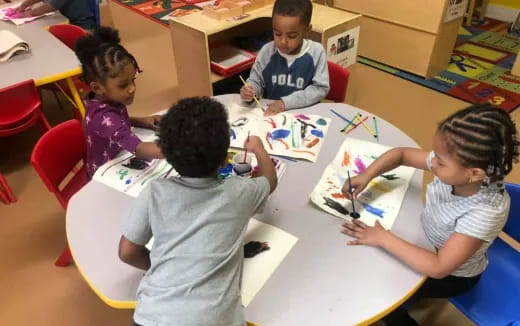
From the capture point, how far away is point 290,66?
1.86m

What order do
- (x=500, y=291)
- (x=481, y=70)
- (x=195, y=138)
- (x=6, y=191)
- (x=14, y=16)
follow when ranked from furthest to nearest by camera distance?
(x=481, y=70) → (x=14, y=16) → (x=6, y=191) → (x=500, y=291) → (x=195, y=138)

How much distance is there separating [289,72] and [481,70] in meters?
2.21

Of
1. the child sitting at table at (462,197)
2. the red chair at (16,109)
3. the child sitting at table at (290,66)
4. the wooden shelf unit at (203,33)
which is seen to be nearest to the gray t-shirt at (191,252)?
the child sitting at table at (462,197)

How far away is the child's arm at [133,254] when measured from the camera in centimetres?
94

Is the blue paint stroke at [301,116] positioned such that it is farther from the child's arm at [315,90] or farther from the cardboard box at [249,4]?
the cardboard box at [249,4]

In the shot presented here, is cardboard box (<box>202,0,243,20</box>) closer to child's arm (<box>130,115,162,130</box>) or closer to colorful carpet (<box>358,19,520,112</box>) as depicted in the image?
child's arm (<box>130,115,162,130</box>)

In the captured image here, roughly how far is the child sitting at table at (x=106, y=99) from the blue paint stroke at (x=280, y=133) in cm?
44

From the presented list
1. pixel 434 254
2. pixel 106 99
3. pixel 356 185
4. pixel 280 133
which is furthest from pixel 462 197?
pixel 106 99

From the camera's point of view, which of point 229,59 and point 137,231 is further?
point 229,59

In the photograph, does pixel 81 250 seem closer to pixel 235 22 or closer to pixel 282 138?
pixel 282 138

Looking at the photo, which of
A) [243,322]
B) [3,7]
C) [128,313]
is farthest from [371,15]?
[243,322]

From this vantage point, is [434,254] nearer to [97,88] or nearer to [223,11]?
[97,88]

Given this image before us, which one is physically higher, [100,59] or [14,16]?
[100,59]

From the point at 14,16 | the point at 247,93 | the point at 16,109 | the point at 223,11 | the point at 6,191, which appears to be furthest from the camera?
the point at 14,16
